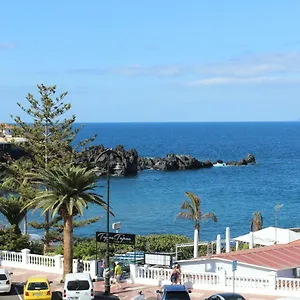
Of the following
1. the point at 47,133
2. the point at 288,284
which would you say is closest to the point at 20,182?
the point at 47,133

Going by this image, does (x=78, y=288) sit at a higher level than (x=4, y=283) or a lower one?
higher

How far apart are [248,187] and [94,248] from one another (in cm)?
7432

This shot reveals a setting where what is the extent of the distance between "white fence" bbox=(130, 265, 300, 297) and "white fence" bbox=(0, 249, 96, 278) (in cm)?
265

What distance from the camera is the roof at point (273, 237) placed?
3953 centimetres

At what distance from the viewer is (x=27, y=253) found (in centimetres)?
3384

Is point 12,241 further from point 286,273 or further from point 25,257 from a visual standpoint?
point 286,273

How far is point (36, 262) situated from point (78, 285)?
9041 mm

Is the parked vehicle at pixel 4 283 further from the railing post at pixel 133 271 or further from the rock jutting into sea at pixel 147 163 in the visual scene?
the rock jutting into sea at pixel 147 163

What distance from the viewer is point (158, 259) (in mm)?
30500

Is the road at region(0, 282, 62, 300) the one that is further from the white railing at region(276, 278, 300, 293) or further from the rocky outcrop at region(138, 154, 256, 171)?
the rocky outcrop at region(138, 154, 256, 171)

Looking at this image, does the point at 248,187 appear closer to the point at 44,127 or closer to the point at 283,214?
the point at 283,214

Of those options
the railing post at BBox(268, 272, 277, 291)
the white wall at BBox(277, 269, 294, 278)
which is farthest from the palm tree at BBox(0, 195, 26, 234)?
the railing post at BBox(268, 272, 277, 291)

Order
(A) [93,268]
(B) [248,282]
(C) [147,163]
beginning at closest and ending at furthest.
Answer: (B) [248,282], (A) [93,268], (C) [147,163]

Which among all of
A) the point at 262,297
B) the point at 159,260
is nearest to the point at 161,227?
the point at 159,260
